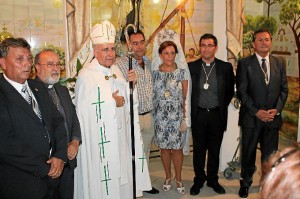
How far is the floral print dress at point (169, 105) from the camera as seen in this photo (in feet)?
12.3

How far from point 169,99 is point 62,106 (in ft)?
4.37

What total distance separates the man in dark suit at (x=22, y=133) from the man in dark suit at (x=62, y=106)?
→ 26cm

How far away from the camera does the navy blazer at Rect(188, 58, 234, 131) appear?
3748 mm

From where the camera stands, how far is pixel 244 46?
491 cm

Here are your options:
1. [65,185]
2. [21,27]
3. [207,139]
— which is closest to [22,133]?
[65,185]

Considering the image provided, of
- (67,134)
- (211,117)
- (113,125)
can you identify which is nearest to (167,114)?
(211,117)

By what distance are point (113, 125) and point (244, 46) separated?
2688 mm

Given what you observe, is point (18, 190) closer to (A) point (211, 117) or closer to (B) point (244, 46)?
(A) point (211, 117)

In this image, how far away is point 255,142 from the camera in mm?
→ 3705

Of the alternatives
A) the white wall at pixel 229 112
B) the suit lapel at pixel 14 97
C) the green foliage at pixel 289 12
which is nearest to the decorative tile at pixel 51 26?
the white wall at pixel 229 112

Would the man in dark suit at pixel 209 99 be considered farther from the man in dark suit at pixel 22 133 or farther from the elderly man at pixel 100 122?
the man in dark suit at pixel 22 133

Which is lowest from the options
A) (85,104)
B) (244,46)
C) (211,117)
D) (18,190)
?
(18,190)

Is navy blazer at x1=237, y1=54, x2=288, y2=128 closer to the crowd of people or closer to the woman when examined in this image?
the crowd of people

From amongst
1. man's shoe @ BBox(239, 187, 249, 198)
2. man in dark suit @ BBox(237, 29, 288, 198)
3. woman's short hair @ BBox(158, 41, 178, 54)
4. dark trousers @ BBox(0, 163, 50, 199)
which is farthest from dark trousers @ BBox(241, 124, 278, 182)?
dark trousers @ BBox(0, 163, 50, 199)
